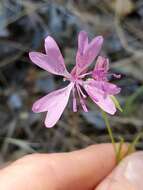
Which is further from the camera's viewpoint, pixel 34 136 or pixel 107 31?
pixel 107 31

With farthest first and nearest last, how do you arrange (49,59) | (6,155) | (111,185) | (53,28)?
(53,28) → (6,155) → (111,185) → (49,59)

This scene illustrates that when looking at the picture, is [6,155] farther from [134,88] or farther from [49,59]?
[49,59]

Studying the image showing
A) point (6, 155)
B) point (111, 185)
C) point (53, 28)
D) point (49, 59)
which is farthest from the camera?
point (53, 28)

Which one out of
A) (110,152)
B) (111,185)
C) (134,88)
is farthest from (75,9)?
(111,185)

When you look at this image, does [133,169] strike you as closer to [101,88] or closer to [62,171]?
[62,171]

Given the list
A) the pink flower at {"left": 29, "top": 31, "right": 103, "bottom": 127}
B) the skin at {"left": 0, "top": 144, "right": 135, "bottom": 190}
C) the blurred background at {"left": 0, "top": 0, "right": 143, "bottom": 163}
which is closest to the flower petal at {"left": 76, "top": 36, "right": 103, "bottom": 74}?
the pink flower at {"left": 29, "top": 31, "right": 103, "bottom": 127}

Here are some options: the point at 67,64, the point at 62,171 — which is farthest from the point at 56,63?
the point at 67,64

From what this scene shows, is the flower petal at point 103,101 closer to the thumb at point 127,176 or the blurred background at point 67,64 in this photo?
the thumb at point 127,176

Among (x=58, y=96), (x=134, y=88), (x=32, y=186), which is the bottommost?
(x=134, y=88)

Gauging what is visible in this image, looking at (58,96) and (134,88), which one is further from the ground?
(58,96)
